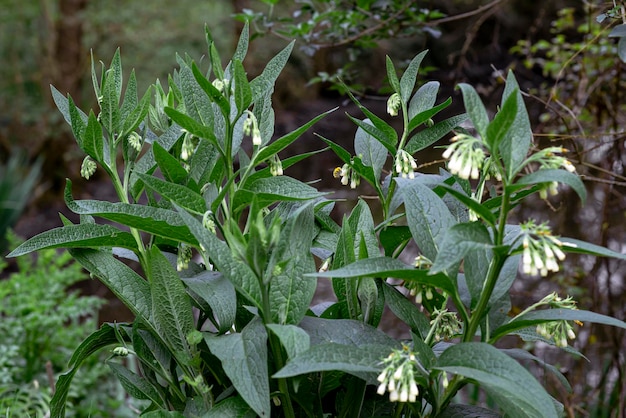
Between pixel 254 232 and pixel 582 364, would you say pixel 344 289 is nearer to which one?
pixel 254 232

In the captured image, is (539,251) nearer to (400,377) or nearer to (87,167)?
(400,377)

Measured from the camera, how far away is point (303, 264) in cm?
91

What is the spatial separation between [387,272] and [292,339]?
0.45 feet

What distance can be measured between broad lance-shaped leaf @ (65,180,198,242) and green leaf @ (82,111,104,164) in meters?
0.11

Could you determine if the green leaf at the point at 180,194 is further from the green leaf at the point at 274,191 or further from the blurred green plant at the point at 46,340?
the blurred green plant at the point at 46,340

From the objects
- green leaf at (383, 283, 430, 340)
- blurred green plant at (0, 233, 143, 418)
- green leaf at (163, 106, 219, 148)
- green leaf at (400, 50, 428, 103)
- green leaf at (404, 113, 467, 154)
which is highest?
green leaf at (163, 106, 219, 148)

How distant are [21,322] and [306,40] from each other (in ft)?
4.73

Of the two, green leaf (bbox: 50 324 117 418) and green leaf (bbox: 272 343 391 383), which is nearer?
green leaf (bbox: 272 343 391 383)

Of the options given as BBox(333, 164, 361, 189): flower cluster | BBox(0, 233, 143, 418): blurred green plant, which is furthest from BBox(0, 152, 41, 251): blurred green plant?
BBox(333, 164, 361, 189): flower cluster

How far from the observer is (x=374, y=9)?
2.22 meters

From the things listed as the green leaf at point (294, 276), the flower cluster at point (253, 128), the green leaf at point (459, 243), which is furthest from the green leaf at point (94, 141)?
the green leaf at point (459, 243)

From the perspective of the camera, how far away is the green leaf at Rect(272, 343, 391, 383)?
2.43 feet

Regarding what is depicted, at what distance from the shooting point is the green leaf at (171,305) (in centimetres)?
91

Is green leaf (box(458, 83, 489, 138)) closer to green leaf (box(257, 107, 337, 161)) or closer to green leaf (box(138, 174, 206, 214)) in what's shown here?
green leaf (box(257, 107, 337, 161))
